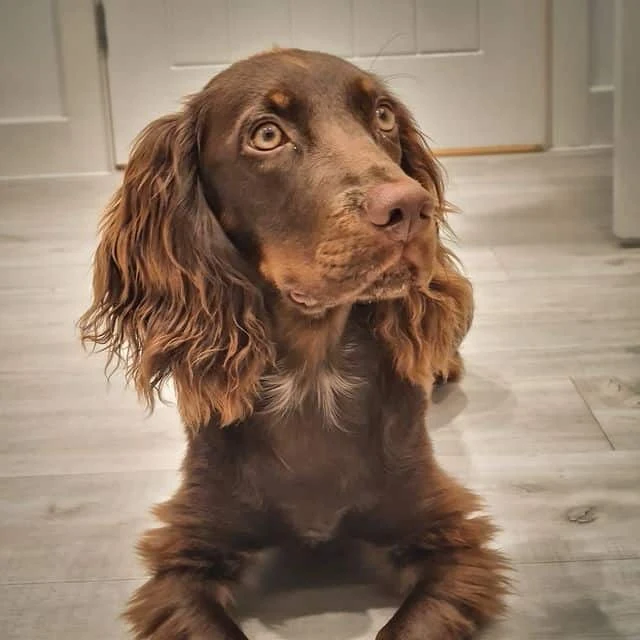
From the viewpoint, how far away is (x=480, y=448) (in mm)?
1968

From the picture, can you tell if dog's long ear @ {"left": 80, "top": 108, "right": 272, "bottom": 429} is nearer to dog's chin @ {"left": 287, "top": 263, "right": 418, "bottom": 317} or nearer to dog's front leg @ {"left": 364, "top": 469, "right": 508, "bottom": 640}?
dog's chin @ {"left": 287, "top": 263, "right": 418, "bottom": 317}

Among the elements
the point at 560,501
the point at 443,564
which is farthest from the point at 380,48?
the point at 443,564

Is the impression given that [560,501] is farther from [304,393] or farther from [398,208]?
[398,208]

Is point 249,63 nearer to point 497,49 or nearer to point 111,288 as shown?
point 111,288

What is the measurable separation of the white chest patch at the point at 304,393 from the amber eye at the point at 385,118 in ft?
1.06

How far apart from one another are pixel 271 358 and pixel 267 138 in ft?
0.95

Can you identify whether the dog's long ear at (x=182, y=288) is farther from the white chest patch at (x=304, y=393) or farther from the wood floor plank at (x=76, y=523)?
the wood floor plank at (x=76, y=523)

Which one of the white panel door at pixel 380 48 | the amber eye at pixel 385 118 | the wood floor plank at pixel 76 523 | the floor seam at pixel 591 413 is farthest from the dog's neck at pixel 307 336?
the white panel door at pixel 380 48

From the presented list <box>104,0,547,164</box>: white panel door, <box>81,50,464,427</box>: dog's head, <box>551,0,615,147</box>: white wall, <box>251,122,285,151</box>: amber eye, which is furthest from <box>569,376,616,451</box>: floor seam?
<box>551,0,615,147</box>: white wall

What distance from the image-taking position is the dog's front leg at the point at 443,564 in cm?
138

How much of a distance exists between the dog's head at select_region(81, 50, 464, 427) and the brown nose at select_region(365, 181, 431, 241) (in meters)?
0.03

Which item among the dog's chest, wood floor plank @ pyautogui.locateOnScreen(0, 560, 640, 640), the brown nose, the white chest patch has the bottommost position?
wood floor plank @ pyautogui.locateOnScreen(0, 560, 640, 640)

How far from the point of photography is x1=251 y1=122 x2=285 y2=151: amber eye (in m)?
1.37

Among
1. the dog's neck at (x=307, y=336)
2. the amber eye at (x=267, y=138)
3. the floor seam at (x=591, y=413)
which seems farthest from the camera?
the floor seam at (x=591, y=413)
